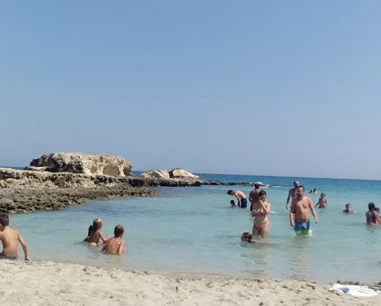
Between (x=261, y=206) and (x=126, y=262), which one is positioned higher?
(x=261, y=206)

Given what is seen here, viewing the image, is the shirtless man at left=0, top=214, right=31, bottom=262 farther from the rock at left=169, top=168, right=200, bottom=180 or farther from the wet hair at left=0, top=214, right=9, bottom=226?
the rock at left=169, top=168, right=200, bottom=180

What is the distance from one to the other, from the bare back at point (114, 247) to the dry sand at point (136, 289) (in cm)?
215

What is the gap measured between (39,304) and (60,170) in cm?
3630

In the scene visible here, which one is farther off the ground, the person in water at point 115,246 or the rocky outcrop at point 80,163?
the rocky outcrop at point 80,163

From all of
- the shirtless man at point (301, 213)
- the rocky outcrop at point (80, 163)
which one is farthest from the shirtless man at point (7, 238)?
the rocky outcrop at point (80, 163)

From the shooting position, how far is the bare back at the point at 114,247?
8.62 m

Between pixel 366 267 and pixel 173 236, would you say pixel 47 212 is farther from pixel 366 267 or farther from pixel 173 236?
pixel 366 267

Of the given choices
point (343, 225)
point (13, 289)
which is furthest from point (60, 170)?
point (13, 289)

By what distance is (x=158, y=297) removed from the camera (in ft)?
17.1

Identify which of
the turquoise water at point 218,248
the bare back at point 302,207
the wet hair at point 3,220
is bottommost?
the turquoise water at point 218,248

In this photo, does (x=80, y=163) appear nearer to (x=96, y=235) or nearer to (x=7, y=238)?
(x=96, y=235)

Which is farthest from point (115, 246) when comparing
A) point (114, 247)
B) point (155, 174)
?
point (155, 174)

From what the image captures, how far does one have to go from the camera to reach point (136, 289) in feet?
17.9

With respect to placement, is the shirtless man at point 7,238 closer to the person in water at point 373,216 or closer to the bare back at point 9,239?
the bare back at point 9,239
